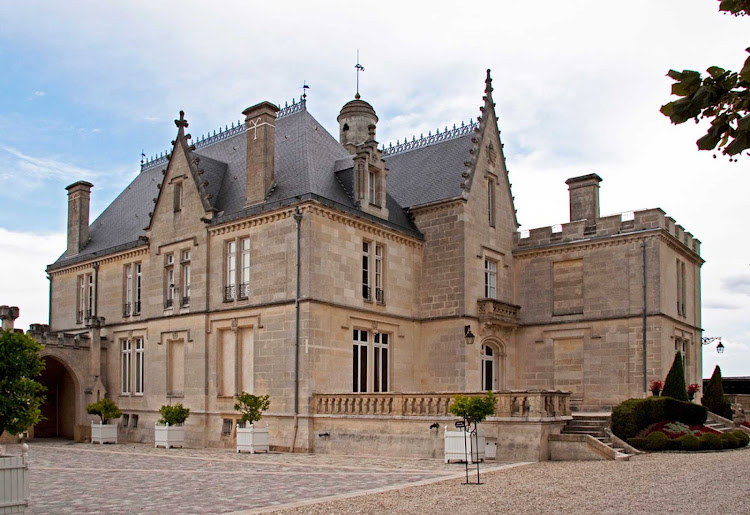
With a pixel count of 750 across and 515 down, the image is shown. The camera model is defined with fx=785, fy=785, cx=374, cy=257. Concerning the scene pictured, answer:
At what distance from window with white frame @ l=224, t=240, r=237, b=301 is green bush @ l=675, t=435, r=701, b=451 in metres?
13.3

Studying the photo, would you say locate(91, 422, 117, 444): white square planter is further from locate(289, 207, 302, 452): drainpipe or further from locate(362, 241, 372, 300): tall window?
locate(362, 241, 372, 300): tall window

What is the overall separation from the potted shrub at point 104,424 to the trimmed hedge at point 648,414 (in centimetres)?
1663

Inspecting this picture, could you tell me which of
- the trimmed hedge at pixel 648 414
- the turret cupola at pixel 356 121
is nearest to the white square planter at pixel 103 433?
the turret cupola at pixel 356 121

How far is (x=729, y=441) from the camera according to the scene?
1992 centimetres

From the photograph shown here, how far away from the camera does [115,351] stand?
28.7m

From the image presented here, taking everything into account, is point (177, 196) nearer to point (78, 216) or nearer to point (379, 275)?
point (379, 275)

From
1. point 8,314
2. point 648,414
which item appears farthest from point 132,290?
point 648,414

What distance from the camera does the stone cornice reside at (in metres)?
28.2

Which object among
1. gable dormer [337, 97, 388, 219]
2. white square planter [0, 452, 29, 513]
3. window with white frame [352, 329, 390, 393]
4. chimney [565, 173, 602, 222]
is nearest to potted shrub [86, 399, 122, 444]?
window with white frame [352, 329, 390, 393]

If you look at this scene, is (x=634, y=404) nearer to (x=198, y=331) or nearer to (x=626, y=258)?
(x=626, y=258)

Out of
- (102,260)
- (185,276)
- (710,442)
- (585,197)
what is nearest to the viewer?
(710,442)

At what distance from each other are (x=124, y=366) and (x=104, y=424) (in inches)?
94.3

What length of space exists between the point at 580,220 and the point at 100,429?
18.0 meters

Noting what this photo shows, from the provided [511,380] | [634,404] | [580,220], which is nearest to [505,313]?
[511,380]
